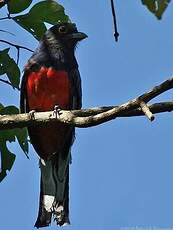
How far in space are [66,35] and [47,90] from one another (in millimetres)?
1170

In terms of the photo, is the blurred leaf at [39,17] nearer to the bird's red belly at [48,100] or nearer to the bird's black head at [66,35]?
the bird's red belly at [48,100]

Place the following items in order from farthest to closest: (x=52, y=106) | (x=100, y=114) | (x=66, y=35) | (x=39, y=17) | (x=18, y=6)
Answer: (x=66, y=35), (x=52, y=106), (x=39, y=17), (x=18, y=6), (x=100, y=114)

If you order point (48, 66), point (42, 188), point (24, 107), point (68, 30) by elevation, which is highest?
point (68, 30)

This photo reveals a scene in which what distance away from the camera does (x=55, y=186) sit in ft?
17.6

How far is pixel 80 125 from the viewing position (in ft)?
10.3

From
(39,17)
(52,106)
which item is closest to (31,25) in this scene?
(39,17)

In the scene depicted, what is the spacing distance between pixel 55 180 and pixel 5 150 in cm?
190

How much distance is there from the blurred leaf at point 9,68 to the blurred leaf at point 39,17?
8.3 inches

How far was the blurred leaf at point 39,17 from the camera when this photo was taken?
3585mm

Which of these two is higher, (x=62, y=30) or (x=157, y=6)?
(x=62, y=30)

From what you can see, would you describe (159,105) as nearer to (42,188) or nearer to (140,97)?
(140,97)

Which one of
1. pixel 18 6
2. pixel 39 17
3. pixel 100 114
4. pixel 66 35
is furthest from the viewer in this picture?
pixel 66 35

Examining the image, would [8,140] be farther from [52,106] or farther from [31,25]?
[52,106]

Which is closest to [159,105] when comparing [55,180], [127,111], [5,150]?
[127,111]
